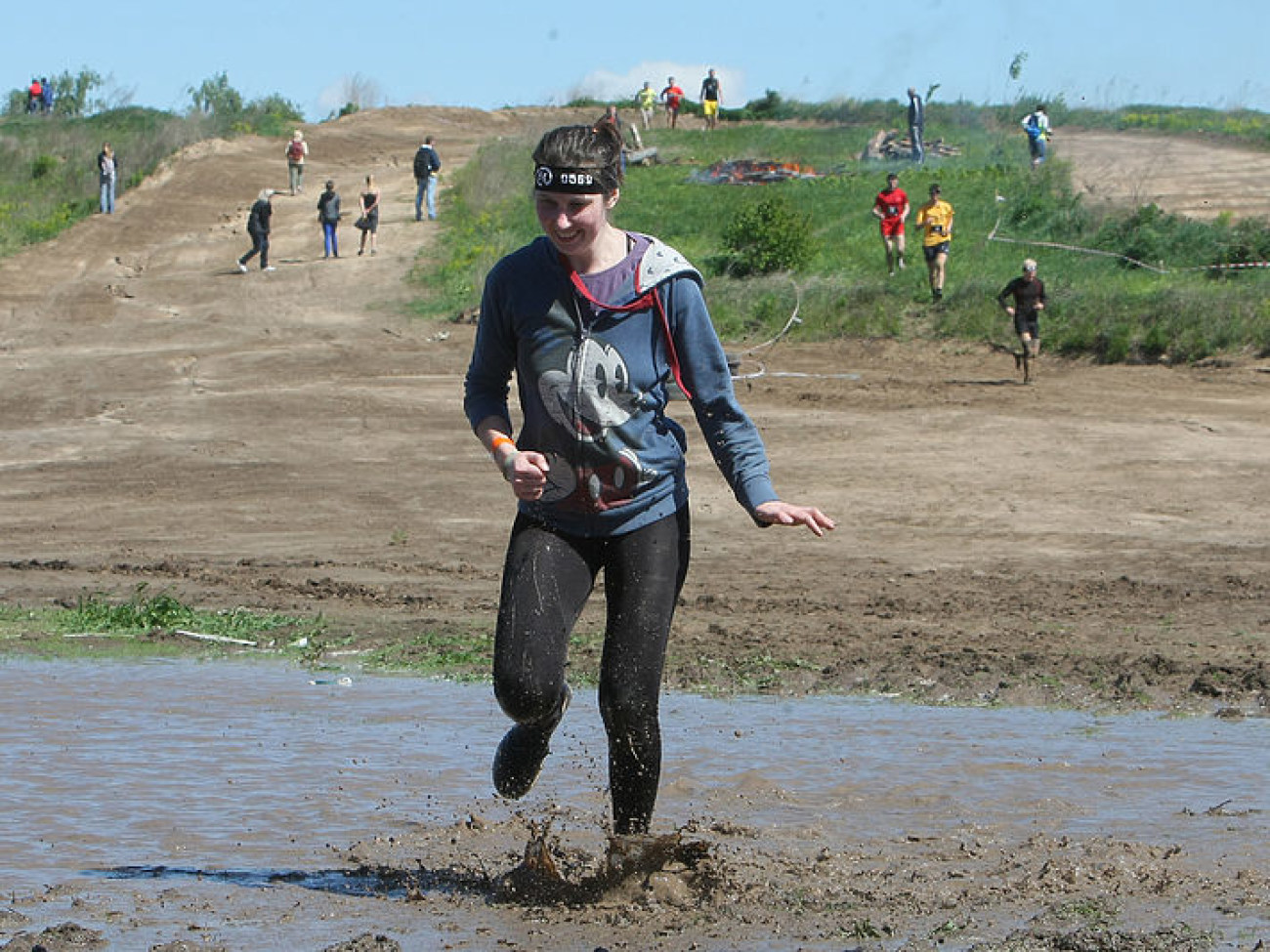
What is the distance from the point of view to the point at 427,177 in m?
30.8

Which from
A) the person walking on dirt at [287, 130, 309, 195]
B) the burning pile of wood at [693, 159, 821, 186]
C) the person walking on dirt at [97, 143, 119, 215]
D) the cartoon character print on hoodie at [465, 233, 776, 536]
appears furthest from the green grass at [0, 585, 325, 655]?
the person walking on dirt at [287, 130, 309, 195]

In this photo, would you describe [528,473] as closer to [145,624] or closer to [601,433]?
[601,433]

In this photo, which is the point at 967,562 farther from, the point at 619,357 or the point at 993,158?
the point at 993,158

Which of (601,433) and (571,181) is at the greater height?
(571,181)

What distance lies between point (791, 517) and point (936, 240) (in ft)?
57.2

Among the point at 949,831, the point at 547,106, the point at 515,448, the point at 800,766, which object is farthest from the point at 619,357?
the point at 547,106

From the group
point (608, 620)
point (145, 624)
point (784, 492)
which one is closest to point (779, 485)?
point (784, 492)

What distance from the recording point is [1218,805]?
5668mm

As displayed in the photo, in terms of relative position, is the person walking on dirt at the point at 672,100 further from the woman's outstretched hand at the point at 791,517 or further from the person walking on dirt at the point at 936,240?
the woman's outstretched hand at the point at 791,517

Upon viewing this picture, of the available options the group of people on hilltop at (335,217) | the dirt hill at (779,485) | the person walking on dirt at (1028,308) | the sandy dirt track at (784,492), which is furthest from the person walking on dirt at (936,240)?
the group of people on hilltop at (335,217)

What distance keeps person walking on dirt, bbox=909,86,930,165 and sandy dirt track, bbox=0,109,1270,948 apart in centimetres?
1226

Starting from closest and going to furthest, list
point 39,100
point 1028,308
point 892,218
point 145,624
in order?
point 145,624
point 1028,308
point 892,218
point 39,100

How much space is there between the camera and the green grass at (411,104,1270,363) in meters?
19.8

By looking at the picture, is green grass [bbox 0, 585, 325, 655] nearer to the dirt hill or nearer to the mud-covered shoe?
the dirt hill
